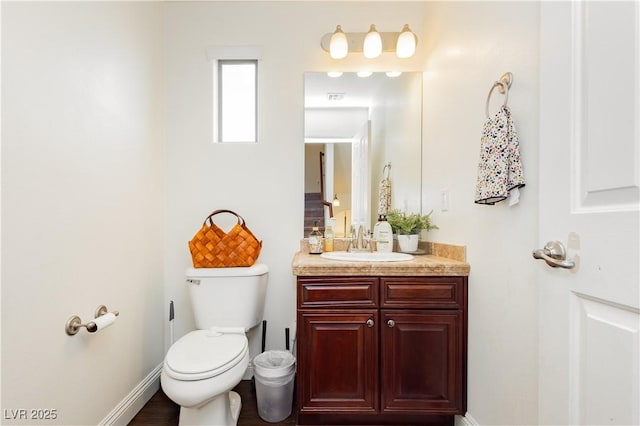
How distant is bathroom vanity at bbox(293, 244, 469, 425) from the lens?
1416mm

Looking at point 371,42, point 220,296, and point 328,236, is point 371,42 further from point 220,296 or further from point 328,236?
point 220,296

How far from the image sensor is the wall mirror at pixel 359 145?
200cm

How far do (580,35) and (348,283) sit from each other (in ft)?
3.81

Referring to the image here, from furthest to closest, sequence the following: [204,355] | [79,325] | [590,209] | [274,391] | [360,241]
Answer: [360,241], [274,391], [204,355], [79,325], [590,209]

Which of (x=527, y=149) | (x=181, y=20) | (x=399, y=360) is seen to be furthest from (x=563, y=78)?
(x=181, y=20)

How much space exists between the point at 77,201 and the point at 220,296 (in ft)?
2.71

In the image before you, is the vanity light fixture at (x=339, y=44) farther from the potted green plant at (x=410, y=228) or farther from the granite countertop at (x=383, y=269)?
the granite countertop at (x=383, y=269)

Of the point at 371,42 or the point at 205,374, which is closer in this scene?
the point at 205,374

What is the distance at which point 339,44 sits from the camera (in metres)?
1.84

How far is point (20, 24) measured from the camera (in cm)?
99

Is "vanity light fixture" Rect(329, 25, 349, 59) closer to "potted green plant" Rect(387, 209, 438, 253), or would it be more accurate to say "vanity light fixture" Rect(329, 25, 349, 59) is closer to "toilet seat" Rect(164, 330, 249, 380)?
"potted green plant" Rect(387, 209, 438, 253)

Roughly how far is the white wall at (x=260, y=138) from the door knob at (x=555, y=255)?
1.40 meters

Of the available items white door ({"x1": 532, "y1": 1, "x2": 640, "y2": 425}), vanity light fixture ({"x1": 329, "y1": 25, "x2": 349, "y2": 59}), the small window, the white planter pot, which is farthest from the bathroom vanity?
vanity light fixture ({"x1": 329, "y1": 25, "x2": 349, "y2": 59})

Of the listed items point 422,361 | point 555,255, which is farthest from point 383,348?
point 555,255
